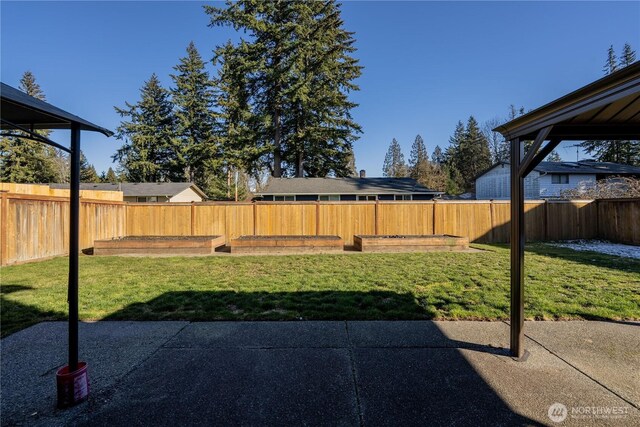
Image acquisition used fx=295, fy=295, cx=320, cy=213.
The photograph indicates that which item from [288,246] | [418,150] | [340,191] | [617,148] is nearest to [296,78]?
[340,191]

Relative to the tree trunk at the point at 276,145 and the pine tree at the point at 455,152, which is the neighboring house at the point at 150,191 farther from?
the pine tree at the point at 455,152

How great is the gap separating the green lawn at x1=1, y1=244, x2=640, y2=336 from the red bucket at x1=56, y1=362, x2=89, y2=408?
1701 mm

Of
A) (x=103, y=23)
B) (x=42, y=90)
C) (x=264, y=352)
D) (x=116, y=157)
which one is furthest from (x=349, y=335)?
(x=42, y=90)

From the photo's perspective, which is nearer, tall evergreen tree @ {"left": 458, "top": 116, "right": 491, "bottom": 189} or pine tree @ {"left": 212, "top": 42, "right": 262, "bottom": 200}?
pine tree @ {"left": 212, "top": 42, "right": 262, "bottom": 200}

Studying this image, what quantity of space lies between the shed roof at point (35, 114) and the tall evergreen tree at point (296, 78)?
2043 cm

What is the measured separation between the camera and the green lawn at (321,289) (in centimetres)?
405

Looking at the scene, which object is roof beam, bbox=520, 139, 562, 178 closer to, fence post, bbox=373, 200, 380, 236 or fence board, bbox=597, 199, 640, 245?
fence post, bbox=373, 200, 380, 236

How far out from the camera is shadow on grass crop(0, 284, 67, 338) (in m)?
3.63

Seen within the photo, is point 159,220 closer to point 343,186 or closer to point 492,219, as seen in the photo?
point 343,186

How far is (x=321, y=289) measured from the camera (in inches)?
207

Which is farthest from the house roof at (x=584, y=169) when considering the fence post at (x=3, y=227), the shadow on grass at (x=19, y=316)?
the fence post at (x=3, y=227)

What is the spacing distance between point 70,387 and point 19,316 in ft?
9.42

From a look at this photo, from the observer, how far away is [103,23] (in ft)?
30.2

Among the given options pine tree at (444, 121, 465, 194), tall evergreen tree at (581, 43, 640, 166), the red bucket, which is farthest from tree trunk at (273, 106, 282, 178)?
tall evergreen tree at (581, 43, 640, 166)
